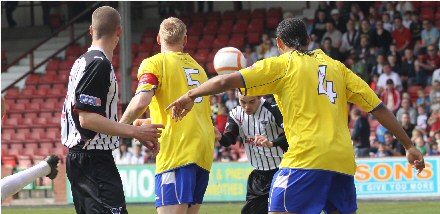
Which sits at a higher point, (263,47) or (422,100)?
(263,47)

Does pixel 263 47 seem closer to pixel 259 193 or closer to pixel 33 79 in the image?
pixel 33 79

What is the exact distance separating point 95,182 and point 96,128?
1.42ft

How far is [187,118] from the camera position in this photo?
25.3ft

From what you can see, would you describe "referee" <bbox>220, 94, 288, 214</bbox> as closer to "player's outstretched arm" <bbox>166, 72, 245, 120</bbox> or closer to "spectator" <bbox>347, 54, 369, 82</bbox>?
"player's outstretched arm" <bbox>166, 72, 245, 120</bbox>

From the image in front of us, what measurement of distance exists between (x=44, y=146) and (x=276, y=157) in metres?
16.0

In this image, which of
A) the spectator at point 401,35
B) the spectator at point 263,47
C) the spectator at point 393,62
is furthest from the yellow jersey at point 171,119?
the spectator at point 263,47

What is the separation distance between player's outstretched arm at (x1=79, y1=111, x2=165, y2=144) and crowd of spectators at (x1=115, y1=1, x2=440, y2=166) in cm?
1315

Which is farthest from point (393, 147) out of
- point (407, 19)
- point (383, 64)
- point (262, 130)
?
point (262, 130)

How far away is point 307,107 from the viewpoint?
653 centimetres

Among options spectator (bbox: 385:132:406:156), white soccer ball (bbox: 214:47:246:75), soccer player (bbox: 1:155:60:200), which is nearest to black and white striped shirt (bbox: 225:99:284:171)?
white soccer ball (bbox: 214:47:246:75)

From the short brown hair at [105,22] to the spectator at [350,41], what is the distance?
640 inches

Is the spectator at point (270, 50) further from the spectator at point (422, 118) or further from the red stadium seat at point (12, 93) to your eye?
the red stadium seat at point (12, 93)

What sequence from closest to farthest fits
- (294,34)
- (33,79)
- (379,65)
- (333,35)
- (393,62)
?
(294,34) < (379,65) < (393,62) < (333,35) < (33,79)

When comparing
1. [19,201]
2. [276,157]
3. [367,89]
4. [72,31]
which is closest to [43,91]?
[72,31]
